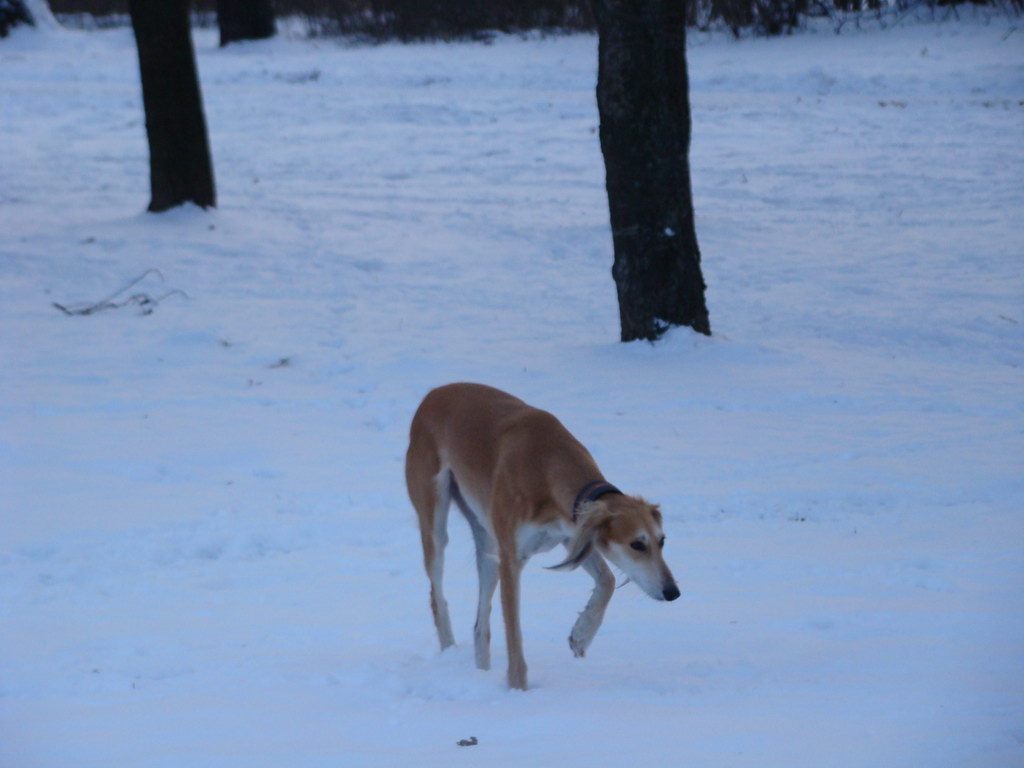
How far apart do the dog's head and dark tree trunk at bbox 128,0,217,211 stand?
9.69 metres

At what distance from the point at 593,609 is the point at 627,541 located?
0.53 m

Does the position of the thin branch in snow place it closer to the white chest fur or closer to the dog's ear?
the white chest fur

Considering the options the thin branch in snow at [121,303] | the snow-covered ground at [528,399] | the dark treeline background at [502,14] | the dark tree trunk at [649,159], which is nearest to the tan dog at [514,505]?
the snow-covered ground at [528,399]

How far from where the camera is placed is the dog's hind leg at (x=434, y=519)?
16.3 ft

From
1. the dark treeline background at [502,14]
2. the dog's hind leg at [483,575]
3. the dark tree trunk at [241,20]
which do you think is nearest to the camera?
the dog's hind leg at [483,575]

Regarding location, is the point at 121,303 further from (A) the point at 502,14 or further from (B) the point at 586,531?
(A) the point at 502,14

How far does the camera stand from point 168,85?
12.2 meters

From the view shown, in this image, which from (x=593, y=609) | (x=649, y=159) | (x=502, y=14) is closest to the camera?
(x=593, y=609)

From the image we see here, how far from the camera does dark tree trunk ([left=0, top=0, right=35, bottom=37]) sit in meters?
28.2

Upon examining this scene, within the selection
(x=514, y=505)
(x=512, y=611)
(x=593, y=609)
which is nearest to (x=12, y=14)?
(x=514, y=505)

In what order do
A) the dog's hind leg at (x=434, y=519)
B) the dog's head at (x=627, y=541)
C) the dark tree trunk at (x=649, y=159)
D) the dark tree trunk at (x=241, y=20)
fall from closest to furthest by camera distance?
the dog's head at (x=627, y=541), the dog's hind leg at (x=434, y=519), the dark tree trunk at (x=649, y=159), the dark tree trunk at (x=241, y=20)

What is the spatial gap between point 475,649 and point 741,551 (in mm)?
1897

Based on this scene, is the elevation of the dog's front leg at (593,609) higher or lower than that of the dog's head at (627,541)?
lower

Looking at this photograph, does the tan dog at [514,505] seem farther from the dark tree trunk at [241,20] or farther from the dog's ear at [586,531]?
the dark tree trunk at [241,20]
